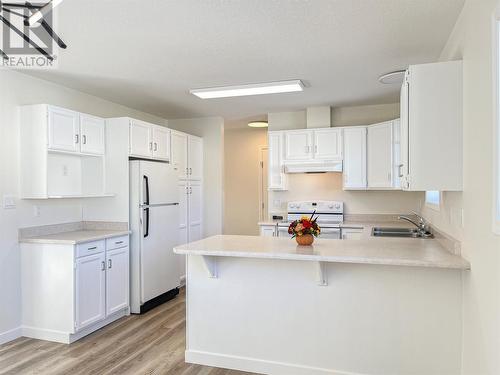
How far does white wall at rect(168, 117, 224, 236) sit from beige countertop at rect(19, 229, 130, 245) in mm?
1932

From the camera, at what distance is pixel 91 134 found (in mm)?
4035

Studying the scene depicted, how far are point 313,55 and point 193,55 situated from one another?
1016 mm

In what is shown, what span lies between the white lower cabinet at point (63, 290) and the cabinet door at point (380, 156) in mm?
3321

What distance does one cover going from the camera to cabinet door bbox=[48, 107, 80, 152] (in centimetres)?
353

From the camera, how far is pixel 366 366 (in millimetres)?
2596

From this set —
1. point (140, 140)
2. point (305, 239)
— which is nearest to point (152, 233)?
point (140, 140)

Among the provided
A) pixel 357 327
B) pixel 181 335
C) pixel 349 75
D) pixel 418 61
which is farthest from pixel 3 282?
pixel 418 61

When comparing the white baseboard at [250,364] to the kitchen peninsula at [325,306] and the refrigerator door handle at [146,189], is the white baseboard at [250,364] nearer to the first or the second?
the kitchen peninsula at [325,306]

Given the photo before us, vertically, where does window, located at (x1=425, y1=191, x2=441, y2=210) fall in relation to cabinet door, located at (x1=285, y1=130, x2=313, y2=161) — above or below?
below

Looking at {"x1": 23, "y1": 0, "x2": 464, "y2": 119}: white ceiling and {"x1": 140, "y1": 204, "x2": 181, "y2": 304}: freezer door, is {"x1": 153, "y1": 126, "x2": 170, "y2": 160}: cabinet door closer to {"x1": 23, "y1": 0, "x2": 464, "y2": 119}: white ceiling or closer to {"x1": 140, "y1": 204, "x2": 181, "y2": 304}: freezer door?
{"x1": 23, "y1": 0, "x2": 464, "y2": 119}: white ceiling

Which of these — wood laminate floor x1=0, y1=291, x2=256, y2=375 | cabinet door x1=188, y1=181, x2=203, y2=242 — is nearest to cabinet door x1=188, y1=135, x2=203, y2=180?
cabinet door x1=188, y1=181, x2=203, y2=242

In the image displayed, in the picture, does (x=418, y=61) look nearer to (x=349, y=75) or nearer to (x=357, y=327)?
(x=349, y=75)

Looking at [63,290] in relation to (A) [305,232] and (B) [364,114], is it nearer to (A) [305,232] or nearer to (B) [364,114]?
(A) [305,232]

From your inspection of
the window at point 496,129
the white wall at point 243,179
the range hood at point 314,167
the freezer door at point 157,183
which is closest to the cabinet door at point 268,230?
the range hood at point 314,167
